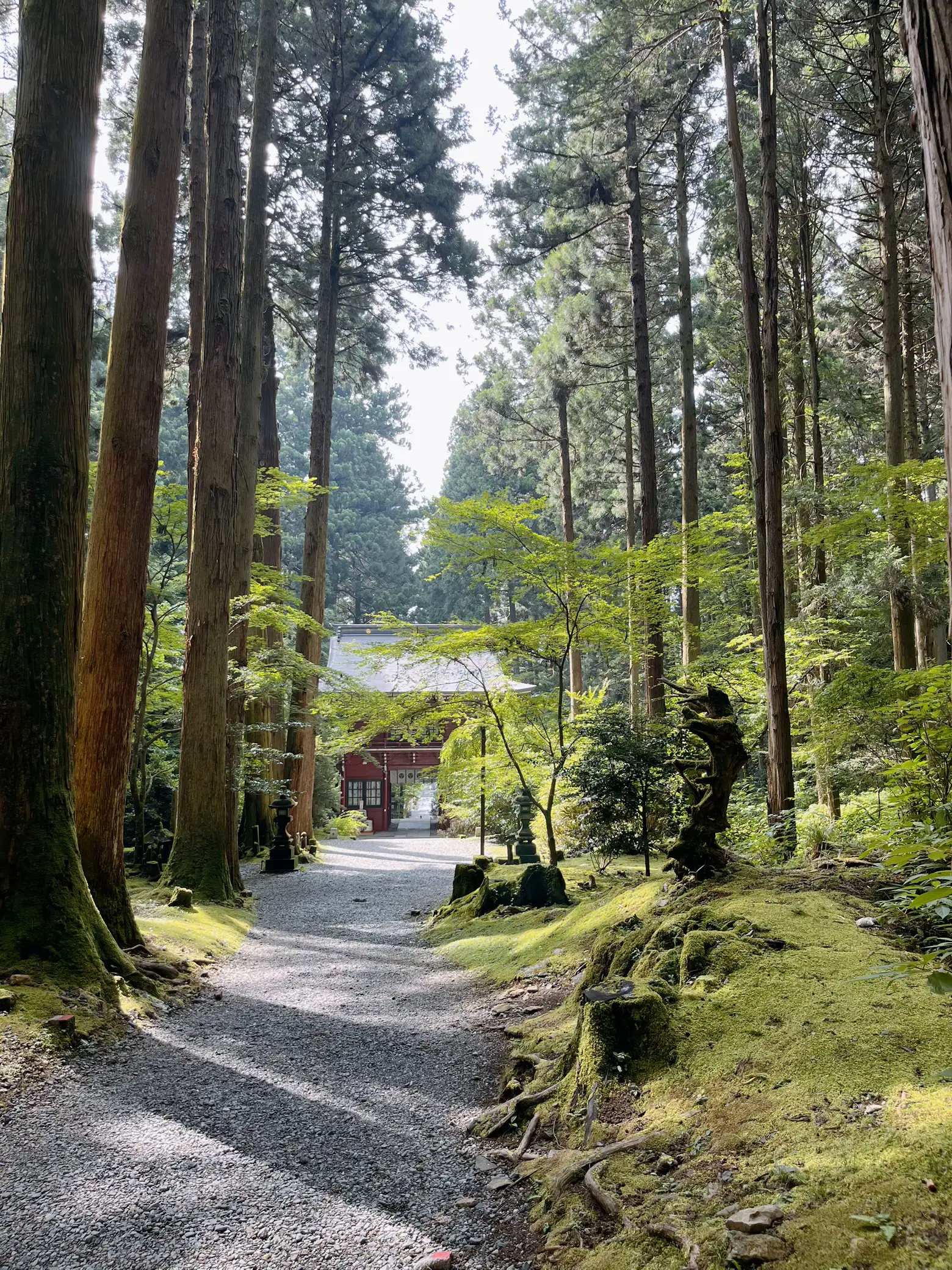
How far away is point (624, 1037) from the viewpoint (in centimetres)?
290

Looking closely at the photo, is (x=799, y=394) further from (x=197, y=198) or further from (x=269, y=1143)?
(x=269, y=1143)

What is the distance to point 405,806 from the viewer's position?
2677 cm

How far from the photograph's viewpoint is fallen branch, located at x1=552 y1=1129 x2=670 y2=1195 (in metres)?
2.30

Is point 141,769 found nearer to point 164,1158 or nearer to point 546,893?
point 546,893

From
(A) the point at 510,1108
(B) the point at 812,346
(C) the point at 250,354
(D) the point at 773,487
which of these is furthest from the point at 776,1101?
(B) the point at 812,346

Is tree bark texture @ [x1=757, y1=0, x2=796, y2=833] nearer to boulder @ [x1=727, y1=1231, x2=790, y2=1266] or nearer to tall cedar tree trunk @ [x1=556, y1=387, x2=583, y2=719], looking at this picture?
boulder @ [x1=727, y1=1231, x2=790, y2=1266]

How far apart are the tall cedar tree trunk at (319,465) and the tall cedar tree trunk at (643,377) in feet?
18.8

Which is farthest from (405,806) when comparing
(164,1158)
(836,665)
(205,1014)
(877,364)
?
(164,1158)

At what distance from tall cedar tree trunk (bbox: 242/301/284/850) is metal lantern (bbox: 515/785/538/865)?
14.7ft

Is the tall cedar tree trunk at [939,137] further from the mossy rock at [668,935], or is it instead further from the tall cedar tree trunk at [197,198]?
the tall cedar tree trunk at [197,198]

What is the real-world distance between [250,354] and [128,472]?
5.26 metres

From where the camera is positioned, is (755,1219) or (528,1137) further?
(528,1137)

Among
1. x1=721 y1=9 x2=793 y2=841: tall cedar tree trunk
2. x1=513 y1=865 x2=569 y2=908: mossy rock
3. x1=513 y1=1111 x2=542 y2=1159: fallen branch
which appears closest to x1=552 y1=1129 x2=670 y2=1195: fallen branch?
x1=513 y1=1111 x2=542 y2=1159: fallen branch

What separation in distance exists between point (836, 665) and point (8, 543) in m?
11.8
